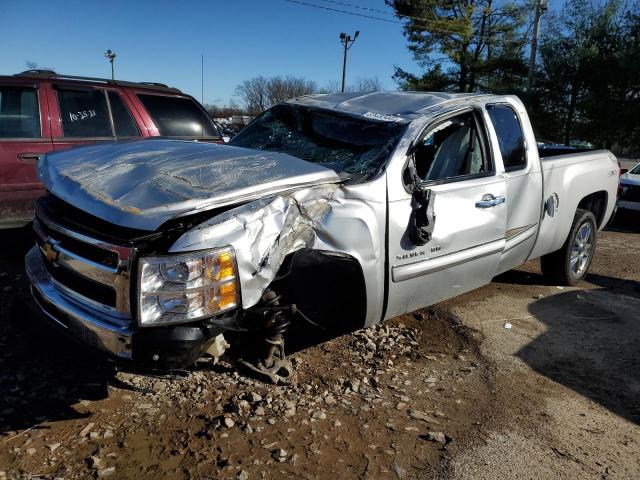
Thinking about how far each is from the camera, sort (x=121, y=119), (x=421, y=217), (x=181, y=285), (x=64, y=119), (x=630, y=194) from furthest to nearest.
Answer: (x=630, y=194) < (x=121, y=119) < (x=64, y=119) < (x=421, y=217) < (x=181, y=285)

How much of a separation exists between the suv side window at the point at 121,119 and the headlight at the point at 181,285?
369 cm

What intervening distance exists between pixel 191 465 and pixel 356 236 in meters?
1.40

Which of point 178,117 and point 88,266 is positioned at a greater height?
point 178,117

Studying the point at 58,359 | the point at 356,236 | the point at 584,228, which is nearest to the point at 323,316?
the point at 356,236

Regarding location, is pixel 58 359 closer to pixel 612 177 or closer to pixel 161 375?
pixel 161 375

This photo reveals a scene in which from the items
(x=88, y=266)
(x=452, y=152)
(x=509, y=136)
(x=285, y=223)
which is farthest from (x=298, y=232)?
(x=509, y=136)

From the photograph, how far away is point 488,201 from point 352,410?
5.79ft

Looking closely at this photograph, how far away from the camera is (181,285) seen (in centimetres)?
216

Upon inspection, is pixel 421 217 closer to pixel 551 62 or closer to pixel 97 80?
pixel 97 80

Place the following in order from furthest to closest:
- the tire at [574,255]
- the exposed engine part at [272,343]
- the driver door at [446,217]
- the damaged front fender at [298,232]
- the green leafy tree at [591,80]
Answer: the green leafy tree at [591,80] < the tire at [574,255] < the driver door at [446,217] < the exposed engine part at [272,343] < the damaged front fender at [298,232]

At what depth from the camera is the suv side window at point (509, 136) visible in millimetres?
3912

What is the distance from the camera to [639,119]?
1842 centimetres

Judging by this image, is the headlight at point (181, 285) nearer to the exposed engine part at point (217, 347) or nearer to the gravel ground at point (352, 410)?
the exposed engine part at point (217, 347)

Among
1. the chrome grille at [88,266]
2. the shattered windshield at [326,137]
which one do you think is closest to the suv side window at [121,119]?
the shattered windshield at [326,137]
